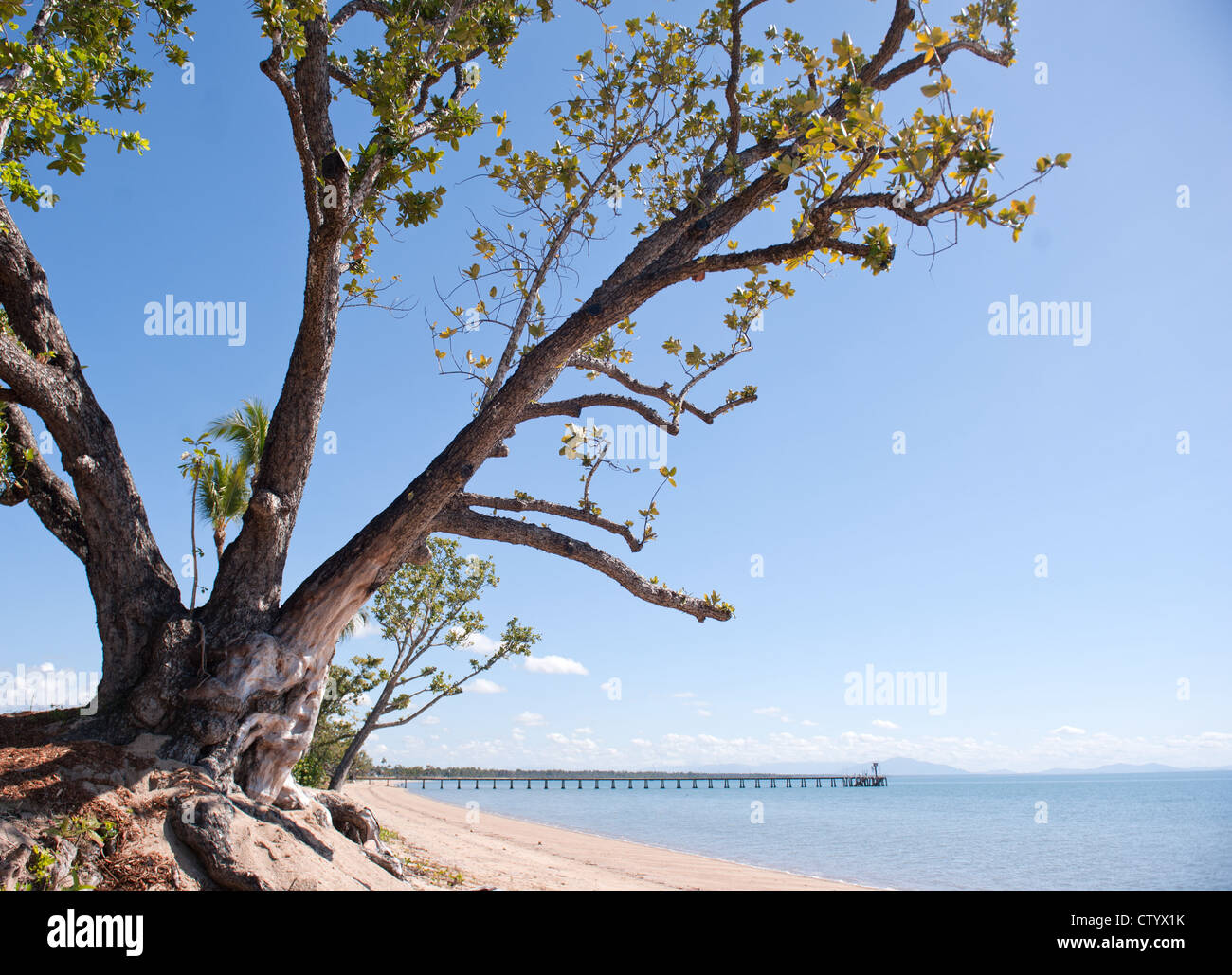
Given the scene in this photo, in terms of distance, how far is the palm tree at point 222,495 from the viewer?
12.7 meters

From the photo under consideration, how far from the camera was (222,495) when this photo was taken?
42.1ft

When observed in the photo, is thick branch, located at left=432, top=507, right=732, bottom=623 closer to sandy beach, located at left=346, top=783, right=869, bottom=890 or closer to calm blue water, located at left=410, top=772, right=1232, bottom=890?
sandy beach, located at left=346, top=783, right=869, bottom=890

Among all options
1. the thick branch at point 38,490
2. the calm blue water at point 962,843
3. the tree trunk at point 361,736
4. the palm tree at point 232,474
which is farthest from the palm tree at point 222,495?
the calm blue water at point 962,843

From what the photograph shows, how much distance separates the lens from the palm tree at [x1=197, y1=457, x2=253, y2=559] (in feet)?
41.6

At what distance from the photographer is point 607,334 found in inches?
364

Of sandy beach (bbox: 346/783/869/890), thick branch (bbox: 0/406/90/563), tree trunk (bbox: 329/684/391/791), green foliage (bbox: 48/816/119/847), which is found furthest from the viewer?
tree trunk (bbox: 329/684/391/791)

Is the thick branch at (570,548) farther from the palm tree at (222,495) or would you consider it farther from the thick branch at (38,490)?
the palm tree at (222,495)

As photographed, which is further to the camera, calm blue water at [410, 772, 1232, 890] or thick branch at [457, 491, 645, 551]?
calm blue water at [410, 772, 1232, 890]

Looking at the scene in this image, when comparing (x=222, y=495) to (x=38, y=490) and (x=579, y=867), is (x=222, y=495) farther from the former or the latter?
(x=579, y=867)

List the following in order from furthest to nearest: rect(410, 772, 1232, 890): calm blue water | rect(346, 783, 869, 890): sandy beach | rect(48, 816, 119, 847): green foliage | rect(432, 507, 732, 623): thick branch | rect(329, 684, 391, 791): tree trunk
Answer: rect(410, 772, 1232, 890): calm blue water, rect(329, 684, 391, 791): tree trunk, rect(346, 783, 869, 890): sandy beach, rect(432, 507, 732, 623): thick branch, rect(48, 816, 119, 847): green foliage

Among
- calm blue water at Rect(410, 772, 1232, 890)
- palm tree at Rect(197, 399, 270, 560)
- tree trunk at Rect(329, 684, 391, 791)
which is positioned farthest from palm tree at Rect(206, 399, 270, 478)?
calm blue water at Rect(410, 772, 1232, 890)
